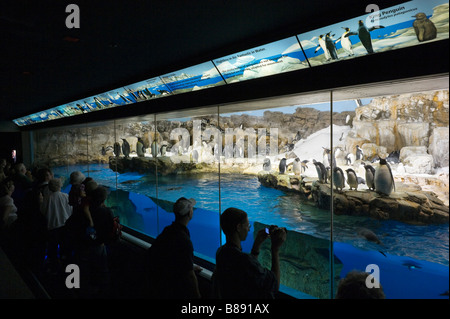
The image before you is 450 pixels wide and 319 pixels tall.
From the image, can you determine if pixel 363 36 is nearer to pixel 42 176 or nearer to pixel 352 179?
pixel 352 179

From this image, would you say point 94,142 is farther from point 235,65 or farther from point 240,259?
point 240,259

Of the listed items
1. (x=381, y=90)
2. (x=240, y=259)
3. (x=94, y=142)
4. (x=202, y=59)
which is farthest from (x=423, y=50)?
(x=94, y=142)

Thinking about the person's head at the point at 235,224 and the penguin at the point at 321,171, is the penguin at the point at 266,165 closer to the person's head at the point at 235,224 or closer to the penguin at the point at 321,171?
the penguin at the point at 321,171

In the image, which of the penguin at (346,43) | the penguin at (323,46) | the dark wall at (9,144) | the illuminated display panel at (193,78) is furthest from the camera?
the dark wall at (9,144)

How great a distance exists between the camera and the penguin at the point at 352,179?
3.36 metres

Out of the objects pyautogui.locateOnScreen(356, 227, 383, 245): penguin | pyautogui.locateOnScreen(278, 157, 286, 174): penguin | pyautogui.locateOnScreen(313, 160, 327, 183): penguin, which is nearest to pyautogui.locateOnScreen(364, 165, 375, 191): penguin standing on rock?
pyautogui.locateOnScreen(356, 227, 383, 245): penguin

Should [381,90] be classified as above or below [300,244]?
above

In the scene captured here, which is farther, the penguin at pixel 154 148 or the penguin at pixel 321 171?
the penguin at pixel 154 148

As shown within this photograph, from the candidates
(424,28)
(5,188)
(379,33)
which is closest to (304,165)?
(379,33)

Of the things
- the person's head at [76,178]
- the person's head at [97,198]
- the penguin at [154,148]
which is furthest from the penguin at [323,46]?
the penguin at [154,148]

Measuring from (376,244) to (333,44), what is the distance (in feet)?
6.74

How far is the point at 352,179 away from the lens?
340 cm

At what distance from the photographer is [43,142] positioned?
462 inches

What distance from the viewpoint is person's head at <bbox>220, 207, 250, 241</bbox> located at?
168 cm
